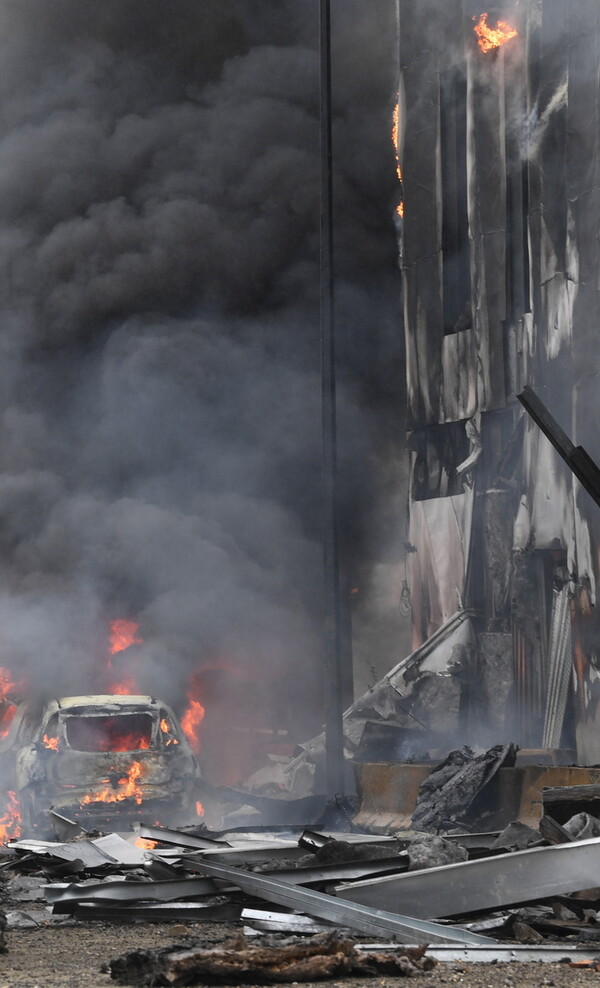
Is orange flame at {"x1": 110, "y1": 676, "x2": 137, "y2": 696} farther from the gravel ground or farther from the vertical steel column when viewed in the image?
the gravel ground

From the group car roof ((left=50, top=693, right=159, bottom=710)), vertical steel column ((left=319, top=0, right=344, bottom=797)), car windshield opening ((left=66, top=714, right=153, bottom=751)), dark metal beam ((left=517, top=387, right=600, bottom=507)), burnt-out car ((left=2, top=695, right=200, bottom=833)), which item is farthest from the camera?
car roof ((left=50, top=693, right=159, bottom=710))

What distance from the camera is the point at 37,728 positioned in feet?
37.7

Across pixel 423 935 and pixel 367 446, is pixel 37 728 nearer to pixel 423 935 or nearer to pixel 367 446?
pixel 423 935

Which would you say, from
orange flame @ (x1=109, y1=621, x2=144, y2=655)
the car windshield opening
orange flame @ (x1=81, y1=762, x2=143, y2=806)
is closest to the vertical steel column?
orange flame @ (x1=81, y1=762, x2=143, y2=806)

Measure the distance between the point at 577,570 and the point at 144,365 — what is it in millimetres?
13386

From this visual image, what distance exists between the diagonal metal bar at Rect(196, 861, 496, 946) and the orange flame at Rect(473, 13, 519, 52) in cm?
1184

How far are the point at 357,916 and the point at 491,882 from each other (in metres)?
0.57

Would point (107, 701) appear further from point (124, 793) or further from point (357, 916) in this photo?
point (357, 916)

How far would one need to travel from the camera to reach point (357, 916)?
4684 millimetres

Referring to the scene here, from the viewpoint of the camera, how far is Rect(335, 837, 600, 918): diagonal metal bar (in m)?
4.89

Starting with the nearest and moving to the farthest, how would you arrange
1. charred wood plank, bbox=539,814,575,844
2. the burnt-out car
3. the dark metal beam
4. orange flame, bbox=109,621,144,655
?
charred wood plank, bbox=539,814,575,844 < the dark metal beam < the burnt-out car < orange flame, bbox=109,621,144,655

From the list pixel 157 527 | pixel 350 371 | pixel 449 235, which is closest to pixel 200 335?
pixel 350 371

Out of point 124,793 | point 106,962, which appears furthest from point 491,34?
Answer: point 106,962

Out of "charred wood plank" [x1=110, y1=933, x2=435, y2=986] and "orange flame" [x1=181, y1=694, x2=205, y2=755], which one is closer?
"charred wood plank" [x1=110, y1=933, x2=435, y2=986]
